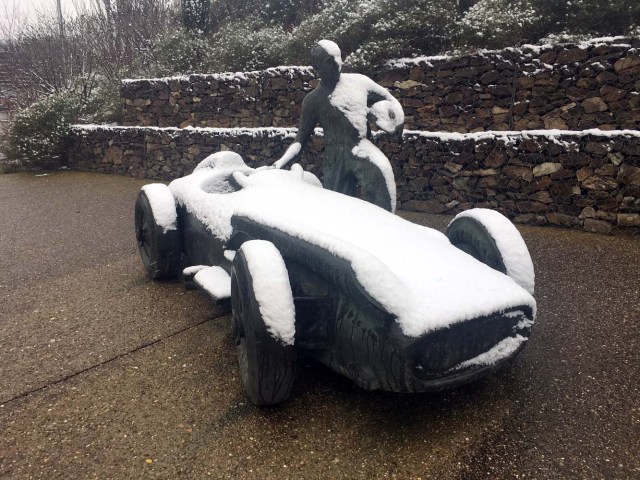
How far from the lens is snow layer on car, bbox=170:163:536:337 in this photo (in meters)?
1.75

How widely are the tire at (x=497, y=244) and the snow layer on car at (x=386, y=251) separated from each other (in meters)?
0.15

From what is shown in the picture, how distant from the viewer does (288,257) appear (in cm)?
223

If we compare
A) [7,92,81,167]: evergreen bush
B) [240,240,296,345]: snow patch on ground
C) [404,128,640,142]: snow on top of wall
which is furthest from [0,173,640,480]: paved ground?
[7,92,81,167]: evergreen bush

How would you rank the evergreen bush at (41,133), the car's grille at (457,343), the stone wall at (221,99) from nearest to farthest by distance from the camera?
the car's grille at (457,343)
the stone wall at (221,99)
the evergreen bush at (41,133)

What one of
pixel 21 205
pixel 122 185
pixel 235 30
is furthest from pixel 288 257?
pixel 235 30

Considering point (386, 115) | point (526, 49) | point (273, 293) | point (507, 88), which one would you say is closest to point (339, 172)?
point (386, 115)

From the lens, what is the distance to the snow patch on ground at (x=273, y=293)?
1.87m

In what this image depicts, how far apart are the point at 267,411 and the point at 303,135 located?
236cm

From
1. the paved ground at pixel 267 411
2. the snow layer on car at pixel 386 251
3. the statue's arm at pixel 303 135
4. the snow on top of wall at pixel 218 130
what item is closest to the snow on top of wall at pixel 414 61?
the snow on top of wall at pixel 218 130

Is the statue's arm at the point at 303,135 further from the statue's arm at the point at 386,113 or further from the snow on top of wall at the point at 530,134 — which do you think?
the snow on top of wall at the point at 530,134

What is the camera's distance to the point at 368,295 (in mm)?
1792

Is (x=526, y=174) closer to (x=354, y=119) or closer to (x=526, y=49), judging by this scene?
(x=526, y=49)

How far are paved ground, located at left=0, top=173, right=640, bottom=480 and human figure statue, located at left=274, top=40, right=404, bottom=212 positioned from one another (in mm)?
1399

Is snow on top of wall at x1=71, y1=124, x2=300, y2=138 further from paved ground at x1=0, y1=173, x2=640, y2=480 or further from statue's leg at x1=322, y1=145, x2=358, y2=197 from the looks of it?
paved ground at x1=0, y1=173, x2=640, y2=480
